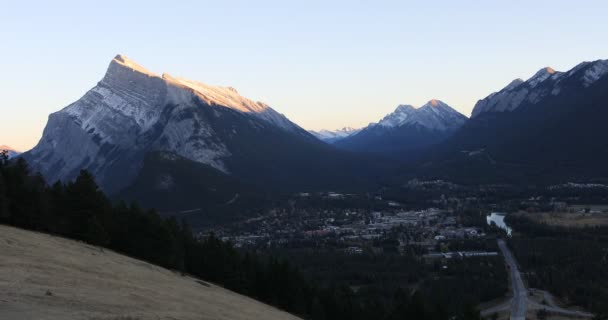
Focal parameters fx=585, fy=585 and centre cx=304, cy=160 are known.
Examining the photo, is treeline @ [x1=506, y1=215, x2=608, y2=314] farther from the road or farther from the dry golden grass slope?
the dry golden grass slope

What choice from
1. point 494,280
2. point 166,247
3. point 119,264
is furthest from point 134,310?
point 494,280

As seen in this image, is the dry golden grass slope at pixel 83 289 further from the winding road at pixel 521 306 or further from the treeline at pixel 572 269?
the treeline at pixel 572 269

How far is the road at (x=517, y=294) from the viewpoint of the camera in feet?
416

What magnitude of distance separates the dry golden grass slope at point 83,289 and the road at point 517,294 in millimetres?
93687

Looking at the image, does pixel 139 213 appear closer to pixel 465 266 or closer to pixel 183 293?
pixel 183 293

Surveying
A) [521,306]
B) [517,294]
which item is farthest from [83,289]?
[517,294]

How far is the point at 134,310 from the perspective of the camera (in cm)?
3219

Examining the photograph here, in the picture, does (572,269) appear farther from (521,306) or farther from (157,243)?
(157,243)

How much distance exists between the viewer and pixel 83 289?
118ft

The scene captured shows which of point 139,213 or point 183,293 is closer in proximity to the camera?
point 183,293

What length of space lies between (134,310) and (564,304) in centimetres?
12687

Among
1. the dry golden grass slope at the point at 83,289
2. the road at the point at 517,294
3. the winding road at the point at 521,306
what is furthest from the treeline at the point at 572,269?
the dry golden grass slope at the point at 83,289

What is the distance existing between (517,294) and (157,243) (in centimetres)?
10315

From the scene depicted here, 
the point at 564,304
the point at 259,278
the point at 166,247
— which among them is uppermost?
the point at 166,247
